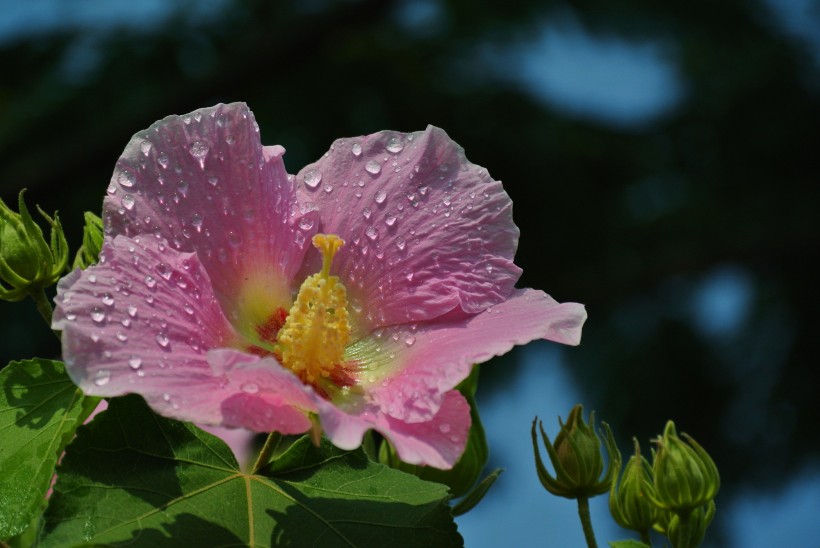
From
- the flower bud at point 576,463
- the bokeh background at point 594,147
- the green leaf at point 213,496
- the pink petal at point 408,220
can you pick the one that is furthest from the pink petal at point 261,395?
the bokeh background at point 594,147

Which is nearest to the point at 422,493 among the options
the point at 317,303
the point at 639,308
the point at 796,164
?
the point at 317,303

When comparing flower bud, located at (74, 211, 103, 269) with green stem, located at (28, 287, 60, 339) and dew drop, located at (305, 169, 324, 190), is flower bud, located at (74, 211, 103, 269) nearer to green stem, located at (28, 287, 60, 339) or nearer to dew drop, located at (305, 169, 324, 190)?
green stem, located at (28, 287, 60, 339)

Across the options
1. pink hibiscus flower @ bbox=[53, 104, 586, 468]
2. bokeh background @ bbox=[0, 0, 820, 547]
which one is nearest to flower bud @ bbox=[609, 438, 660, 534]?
pink hibiscus flower @ bbox=[53, 104, 586, 468]

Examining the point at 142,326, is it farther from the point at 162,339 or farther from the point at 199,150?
the point at 199,150

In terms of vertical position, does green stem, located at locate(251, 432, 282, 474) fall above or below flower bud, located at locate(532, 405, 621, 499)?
above

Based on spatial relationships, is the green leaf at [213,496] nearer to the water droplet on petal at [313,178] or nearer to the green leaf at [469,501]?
the green leaf at [469,501]

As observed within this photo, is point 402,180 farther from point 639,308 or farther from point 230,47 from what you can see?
point 639,308
